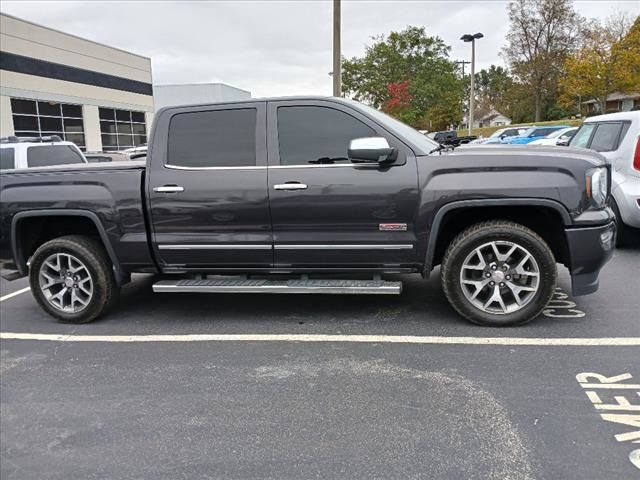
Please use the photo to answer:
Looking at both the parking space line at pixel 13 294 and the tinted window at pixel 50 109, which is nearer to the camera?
the parking space line at pixel 13 294

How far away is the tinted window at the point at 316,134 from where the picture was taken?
13.9 ft

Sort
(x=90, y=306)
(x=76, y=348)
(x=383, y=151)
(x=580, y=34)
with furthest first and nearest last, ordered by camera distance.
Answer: (x=580, y=34), (x=90, y=306), (x=76, y=348), (x=383, y=151)

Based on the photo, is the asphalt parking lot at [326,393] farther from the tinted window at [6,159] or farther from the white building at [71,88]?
the white building at [71,88]

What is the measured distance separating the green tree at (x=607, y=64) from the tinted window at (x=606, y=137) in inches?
1259

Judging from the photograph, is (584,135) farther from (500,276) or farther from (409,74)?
Result: (409,74)

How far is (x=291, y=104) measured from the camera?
438 cm

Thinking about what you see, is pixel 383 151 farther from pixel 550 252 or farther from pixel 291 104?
pixel 550 252

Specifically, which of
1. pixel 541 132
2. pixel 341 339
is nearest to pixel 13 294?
pixel 341 339

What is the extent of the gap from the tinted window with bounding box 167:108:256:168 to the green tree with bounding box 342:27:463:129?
37482 mm

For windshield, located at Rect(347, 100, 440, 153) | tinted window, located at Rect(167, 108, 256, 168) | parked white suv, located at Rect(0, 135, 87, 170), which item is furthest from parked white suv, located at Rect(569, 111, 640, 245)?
parked white suv, located at Rect(0, 135, 87, 170)

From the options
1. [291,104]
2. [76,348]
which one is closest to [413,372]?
[291,104]

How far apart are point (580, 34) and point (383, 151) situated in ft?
158

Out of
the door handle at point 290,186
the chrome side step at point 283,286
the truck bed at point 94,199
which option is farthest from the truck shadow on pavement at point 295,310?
the door handle at point 290,186

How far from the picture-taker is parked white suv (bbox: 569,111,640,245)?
612 centimetres
